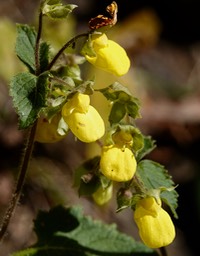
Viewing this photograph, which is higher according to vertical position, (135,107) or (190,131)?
(135,107)

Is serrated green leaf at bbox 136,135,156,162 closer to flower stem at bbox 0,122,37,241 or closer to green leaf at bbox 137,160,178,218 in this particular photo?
green leaf at bbox 137,160,178,218

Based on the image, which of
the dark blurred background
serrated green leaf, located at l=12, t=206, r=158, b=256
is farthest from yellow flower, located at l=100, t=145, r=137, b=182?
the dark blurred background

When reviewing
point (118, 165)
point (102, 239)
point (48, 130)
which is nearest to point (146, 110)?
point (102, 239)

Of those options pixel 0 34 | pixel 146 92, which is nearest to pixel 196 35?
pixel 146 92

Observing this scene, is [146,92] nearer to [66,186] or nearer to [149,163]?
[66,186]

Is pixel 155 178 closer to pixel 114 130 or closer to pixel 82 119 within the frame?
pixel 114 130

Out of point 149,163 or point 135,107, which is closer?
point 135,107

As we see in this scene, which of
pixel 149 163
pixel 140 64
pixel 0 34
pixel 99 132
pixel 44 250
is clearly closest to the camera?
pixel 99 132

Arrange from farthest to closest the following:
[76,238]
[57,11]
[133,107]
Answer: [76,238], [133,107], [57,11]
